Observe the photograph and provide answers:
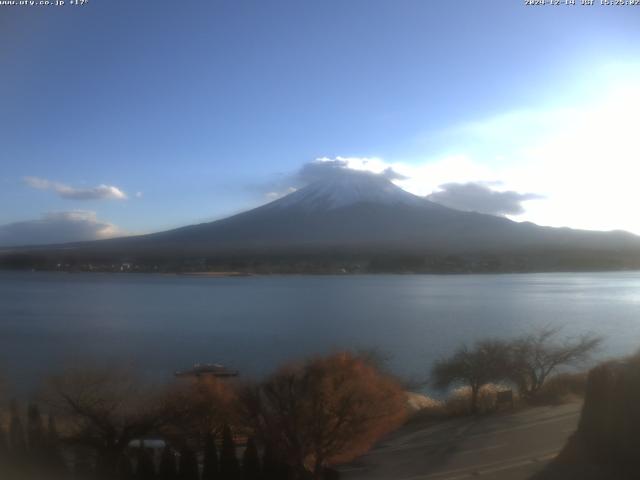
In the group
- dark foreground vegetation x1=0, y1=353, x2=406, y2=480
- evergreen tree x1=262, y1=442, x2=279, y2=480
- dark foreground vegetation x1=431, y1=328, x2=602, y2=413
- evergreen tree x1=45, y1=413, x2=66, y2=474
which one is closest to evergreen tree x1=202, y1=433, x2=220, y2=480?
dark foreground vegetation x1=0, y1=353, x2=406, y2=480

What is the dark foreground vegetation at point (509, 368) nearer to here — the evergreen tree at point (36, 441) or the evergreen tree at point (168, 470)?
the evergreen tree at point (168, 470)

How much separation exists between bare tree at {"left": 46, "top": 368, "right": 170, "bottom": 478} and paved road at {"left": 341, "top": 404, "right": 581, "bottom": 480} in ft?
5.86

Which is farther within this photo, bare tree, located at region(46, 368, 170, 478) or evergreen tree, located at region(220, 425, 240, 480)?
bare tree, located at region(46, 368, 170, 478)

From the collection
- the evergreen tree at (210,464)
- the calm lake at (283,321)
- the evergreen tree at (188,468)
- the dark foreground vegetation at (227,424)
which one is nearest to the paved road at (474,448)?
the dark foreground vegetation at (227,424)

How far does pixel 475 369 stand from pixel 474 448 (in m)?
2.86

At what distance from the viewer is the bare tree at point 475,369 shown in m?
8.45

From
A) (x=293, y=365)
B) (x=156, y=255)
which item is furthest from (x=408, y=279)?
(x=293, y=365)

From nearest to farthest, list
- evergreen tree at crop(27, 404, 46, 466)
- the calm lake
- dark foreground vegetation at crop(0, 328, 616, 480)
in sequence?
dark foreground vegetation at crop(0, 328, 616, 480) → evergreen tree at crop(27, 404, 46, 466) → the calm lake

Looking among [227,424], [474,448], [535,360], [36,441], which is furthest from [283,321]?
[36,441]

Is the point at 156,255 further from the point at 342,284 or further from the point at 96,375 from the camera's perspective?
the point at 96,375

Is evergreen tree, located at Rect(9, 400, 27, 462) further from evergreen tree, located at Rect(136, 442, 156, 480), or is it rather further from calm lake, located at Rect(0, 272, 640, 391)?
calm lake, located at Rect(0, 272, 640, 391)

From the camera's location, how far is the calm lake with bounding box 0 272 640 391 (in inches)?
457

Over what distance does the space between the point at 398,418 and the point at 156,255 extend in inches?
1091

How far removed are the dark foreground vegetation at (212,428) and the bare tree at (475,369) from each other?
3110 mm
